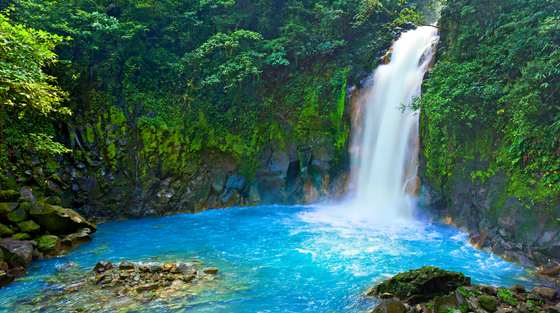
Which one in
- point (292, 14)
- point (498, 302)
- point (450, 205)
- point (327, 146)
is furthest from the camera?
point (292, 14)

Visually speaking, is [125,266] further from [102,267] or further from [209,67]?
[209,67]

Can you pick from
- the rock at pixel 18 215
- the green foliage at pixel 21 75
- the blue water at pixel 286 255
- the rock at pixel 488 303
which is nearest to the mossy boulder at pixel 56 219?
the rock at pixel 18 215

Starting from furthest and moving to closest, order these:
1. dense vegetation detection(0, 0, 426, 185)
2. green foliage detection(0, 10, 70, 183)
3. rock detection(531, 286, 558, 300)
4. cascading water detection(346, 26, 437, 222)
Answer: cascading water detection(346, 26, 437, 222), dense vegetation detection(0, 0, 426, 185), green foliage detection(0, 10, 70, 183), rock detection(531, 286, 558, 300)

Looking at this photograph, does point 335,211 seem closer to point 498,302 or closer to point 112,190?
point 498,302

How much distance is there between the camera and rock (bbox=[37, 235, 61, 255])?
7.59m

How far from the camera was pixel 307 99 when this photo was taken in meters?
15.0

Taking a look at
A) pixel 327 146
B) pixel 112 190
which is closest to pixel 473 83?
pixel 327 146

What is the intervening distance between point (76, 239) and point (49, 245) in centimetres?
89

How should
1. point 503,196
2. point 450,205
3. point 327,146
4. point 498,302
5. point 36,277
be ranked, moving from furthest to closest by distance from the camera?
point 327,146 < point 450,205 < point 503,196 < point 36,277 < point 498,302

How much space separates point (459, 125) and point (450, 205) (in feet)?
10.1

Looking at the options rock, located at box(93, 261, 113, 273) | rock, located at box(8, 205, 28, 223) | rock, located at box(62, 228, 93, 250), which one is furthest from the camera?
rock, located at box(62, 228, 93, 250)

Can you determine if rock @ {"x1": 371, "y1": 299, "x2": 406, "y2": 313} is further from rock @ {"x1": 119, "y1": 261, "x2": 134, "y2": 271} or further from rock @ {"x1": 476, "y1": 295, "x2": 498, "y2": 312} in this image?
rock @ {"x1": 119, "y1": 261, "x2": 134, "y2": 271}

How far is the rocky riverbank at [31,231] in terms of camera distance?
6731mm

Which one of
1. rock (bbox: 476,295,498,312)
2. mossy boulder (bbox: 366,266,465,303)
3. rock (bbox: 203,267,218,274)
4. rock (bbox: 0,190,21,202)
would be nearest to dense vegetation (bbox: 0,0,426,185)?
rock (bbox: 0,190,21,202)
